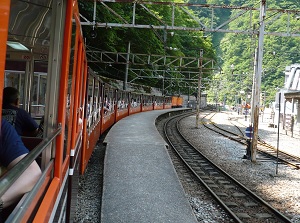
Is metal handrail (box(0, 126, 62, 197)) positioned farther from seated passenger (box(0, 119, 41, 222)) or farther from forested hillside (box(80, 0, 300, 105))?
forested hillside (box(80, 0, 300, 105))

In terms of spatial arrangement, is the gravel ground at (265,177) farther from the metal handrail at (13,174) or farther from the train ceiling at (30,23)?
the metal handrail at (13,174)

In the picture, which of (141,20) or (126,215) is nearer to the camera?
(126,215)

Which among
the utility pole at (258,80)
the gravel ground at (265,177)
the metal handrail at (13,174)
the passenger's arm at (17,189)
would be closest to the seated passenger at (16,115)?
the passenger's arm at (17,189)

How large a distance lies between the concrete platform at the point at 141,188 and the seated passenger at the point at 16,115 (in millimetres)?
2092

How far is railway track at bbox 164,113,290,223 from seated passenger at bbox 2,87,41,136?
145 inches

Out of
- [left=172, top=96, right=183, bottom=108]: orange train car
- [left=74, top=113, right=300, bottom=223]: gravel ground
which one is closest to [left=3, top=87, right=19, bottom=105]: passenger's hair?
[left=74, top=113, right=300, bottom=223]: gravel ground

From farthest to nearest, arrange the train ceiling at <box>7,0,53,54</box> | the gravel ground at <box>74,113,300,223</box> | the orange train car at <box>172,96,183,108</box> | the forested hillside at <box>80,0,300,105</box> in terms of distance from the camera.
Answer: the orange train car at <box>172,96,183,108</box>
the forested hillside at <box>80,0,300,105</box>
the gravel ground at <box>74,113,300,223</box>
the train ceiling at <box>7,0,53,54</box>

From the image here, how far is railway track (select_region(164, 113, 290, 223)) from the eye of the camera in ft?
20.3

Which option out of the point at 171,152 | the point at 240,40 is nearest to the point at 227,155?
the point at 171,152

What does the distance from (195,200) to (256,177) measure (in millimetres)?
2998

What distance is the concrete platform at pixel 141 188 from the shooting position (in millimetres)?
5473

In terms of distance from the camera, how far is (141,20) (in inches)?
966

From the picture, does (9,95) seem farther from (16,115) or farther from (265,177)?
(265,177)

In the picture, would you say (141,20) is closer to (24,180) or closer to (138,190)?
(138,190)
